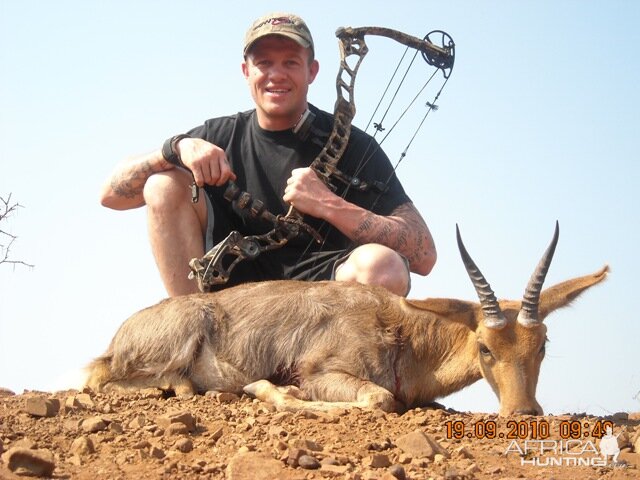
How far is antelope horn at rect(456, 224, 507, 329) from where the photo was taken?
6.82 m

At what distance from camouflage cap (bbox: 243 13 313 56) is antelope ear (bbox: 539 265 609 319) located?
348 centimetres

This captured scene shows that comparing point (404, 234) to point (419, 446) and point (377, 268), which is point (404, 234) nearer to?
point (377, 268)

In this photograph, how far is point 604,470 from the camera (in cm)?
519

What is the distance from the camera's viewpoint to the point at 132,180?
29.2ft

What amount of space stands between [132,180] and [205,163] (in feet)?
3.54

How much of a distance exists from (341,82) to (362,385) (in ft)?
11.9

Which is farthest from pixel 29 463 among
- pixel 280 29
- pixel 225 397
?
pixel 280 29

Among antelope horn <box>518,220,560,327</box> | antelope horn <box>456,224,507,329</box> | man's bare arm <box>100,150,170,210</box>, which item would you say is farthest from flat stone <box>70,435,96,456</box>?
man's bare arm <box>100,150,170,210</box>

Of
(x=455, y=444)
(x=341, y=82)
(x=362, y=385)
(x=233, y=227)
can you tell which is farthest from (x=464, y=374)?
(x=341, y=82)

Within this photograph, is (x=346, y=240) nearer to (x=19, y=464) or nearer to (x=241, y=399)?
(x=241, y=399)

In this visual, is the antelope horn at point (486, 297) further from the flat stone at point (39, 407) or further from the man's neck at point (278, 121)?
the flat stone at point (39, 407)

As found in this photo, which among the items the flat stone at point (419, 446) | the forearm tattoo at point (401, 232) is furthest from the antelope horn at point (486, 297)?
the flat stone at point (419, 446)

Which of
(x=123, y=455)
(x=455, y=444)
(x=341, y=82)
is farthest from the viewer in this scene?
(x=341, y=82)

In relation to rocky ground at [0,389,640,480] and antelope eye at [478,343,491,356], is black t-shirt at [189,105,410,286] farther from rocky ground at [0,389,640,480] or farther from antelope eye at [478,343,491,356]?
rocky ground at [0,389,640,480]
